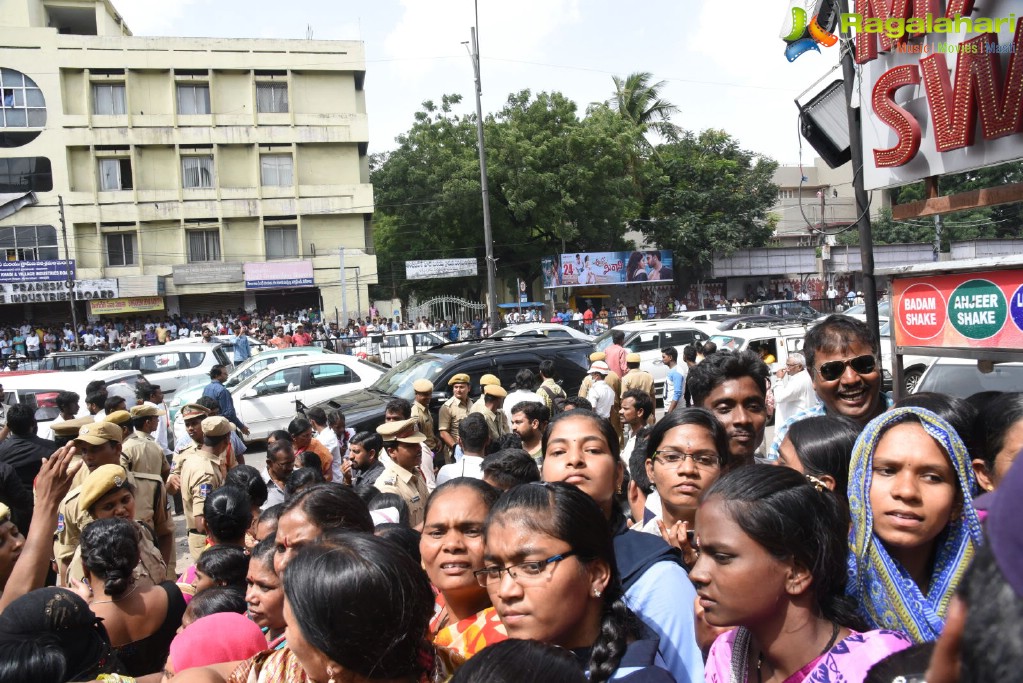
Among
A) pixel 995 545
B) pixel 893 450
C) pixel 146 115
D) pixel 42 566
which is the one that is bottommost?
pixel 42 566

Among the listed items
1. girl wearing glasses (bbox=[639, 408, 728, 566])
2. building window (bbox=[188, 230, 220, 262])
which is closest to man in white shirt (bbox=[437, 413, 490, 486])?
girl wearing glasses (bbox=[639, 408, 728, 566])

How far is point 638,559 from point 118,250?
119ft

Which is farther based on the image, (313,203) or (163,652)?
(313,203)

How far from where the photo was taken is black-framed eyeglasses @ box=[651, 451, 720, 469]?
294cm

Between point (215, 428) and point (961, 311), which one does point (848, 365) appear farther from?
point (215, 428)

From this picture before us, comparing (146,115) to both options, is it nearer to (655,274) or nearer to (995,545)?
(655,274)

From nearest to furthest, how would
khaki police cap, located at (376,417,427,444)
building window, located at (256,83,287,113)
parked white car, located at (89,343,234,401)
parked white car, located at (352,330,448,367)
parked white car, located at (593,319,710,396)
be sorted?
1. khaki police cap, located at (376,417,427,444)
2. parked white car, located at (593,319,710,396)
3. parked white car, located at (89,343,234,401)
4. parked white car, located at (352,330,448,367)
5. building window, located at (256,83,287,113)

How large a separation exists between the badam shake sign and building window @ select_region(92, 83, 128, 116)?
35475 millimetres

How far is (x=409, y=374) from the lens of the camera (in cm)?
1112

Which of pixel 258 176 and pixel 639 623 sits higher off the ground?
pixel 258 176

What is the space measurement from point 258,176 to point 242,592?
110ft

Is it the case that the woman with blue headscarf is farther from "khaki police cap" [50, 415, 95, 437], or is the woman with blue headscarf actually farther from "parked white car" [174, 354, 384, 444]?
"parked white car" [174, 354, 384, 444]

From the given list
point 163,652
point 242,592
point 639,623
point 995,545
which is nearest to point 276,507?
point 242,592

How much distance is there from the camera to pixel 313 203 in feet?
115
